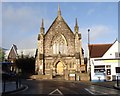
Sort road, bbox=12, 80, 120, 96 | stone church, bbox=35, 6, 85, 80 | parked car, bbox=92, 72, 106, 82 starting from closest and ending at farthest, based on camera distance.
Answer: road, bbox=12, 80, 120, 96 < parked car, bbox=92, 72, 106, 82 < stone church, bbox=35, 6, 85, 80

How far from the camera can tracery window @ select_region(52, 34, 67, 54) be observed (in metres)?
56.2

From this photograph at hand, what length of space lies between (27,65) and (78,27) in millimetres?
14863

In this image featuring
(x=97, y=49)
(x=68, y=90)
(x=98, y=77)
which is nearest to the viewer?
(x=68, y=90)

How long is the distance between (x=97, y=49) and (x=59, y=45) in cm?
1140

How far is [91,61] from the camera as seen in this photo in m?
43.2

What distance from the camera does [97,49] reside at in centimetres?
4716

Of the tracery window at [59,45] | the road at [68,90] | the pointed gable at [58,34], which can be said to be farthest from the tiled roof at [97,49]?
the road at [68,90]

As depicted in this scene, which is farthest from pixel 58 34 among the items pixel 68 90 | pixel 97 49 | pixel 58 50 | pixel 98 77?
pixel 68 90

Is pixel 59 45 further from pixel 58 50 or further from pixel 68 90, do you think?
pixel 68 90

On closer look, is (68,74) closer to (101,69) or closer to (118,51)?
(101,69)

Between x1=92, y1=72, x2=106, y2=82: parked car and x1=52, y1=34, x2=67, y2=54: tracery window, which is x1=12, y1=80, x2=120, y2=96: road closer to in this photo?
x1=92, y1=72, x2=106, y2=82: parked car

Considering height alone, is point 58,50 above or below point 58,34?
below

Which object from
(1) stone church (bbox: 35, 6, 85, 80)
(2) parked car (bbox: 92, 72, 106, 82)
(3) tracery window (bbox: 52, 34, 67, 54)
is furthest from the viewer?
(3) tracery window (bbox: 52, 34, 67, 54)

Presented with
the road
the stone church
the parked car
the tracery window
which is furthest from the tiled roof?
the road
